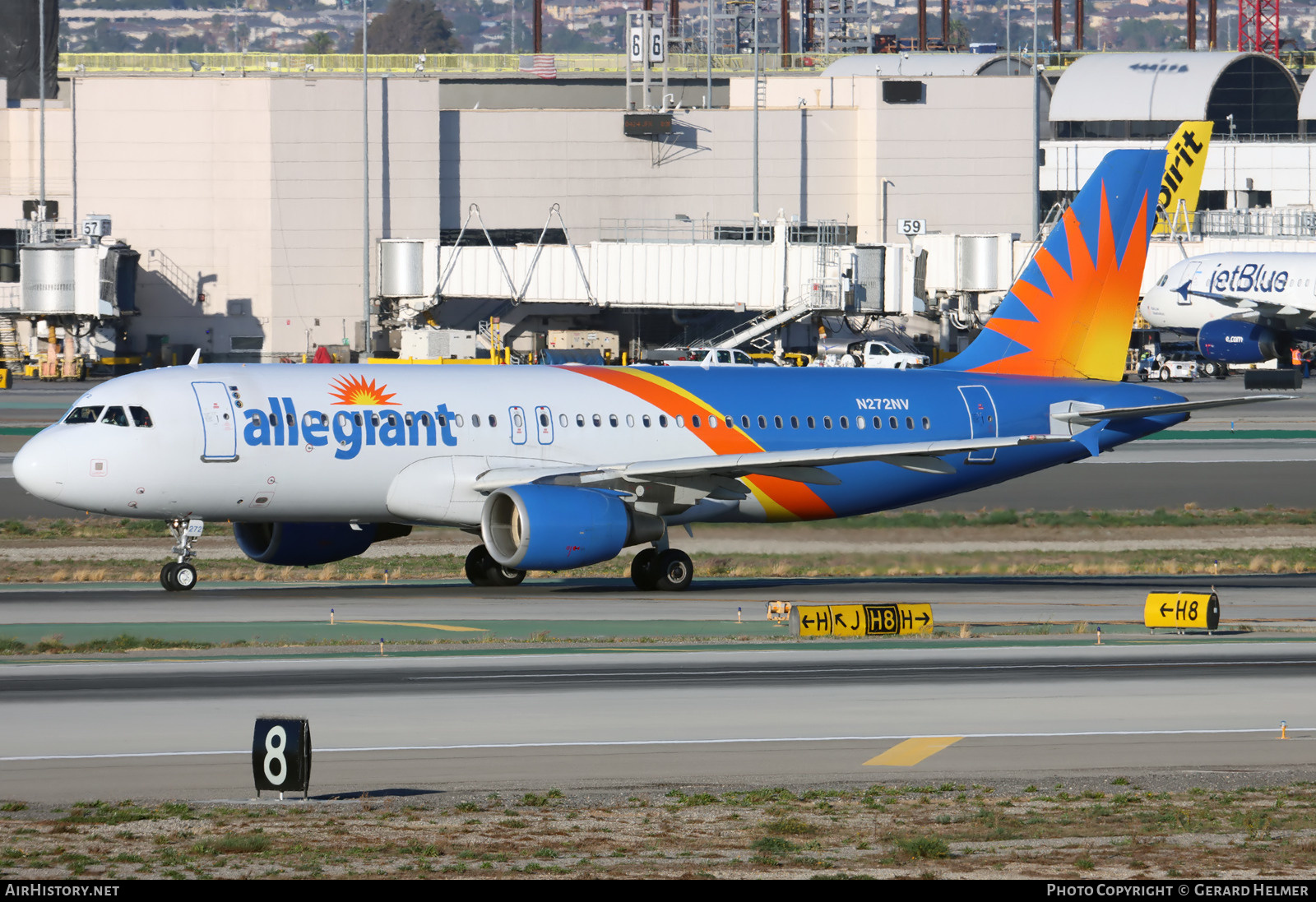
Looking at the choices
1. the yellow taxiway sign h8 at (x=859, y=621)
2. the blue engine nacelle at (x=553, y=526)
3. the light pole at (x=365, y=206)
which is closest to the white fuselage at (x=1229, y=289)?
the light pole at (x=365, y=206)

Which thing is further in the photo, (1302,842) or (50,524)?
(50,524)

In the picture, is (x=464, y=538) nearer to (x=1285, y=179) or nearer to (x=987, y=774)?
(x=987, y=774)

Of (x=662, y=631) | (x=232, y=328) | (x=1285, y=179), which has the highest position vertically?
(x=1285, y=179)

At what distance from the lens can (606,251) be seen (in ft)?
413

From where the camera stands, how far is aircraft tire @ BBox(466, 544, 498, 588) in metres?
42.4

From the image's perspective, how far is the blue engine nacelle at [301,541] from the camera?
4069 centimetres

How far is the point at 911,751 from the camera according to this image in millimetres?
23406

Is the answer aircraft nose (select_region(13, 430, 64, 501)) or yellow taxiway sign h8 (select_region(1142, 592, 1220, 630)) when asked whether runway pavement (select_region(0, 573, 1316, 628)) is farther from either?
aircraft nose (select_region(13, 430, 64, 501))

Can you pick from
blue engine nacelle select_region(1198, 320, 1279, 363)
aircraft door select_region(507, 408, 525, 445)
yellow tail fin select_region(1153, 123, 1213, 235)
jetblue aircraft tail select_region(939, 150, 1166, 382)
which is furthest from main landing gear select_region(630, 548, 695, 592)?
yellow tail fin select_region(1153, 123, 1213, 235)

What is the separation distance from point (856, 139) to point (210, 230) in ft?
155

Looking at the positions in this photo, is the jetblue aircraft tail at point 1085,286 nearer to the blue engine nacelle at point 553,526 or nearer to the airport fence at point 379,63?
the blue engine nacelle at point 553,526

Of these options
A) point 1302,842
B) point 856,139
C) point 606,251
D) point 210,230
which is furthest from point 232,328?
point 1302,842

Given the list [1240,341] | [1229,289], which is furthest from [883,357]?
[1240,341]

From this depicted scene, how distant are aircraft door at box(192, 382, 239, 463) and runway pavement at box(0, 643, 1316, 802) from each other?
7956mm
